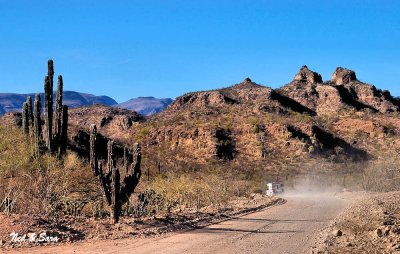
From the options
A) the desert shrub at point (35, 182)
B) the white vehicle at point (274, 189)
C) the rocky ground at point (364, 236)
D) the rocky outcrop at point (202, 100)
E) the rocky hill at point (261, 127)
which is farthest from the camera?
the rocky outcrop at point (202, 100)

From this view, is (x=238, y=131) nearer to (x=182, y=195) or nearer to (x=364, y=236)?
(x=182, y=195)

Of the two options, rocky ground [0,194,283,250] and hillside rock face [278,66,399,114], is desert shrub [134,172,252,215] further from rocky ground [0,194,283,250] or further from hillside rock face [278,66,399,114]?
hillside rock face [278,66,399,114]

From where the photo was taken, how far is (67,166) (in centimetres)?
2134

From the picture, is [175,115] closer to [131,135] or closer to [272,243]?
[131,135]

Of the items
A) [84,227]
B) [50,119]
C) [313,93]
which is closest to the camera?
[84,227]

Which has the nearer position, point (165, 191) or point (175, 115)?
point (165, 191)

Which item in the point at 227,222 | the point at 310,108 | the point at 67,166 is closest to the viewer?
the point at 227,222

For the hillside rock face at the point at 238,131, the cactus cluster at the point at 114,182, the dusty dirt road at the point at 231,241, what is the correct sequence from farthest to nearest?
the hillside rock face at the point at 238,131 → the cactus cluster at the point at 114,182 → the dusty dirt road at the point at 231,241

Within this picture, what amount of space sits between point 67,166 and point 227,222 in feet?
22.5

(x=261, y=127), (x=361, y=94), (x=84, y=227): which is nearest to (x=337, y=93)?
(x=361, y=94)

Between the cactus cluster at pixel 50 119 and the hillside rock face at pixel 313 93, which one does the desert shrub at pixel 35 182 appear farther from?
the hillside rock face at pixel 313 93

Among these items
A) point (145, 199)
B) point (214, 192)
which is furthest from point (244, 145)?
point (145, 199)

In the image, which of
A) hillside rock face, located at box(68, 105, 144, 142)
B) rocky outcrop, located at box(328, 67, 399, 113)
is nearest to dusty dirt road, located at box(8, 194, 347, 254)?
hillside rock face, located at box(68, 105, 144, 142)

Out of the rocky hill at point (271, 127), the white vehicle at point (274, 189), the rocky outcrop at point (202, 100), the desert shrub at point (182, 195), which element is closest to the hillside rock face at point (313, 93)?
the rocky hill at point (271, 127)
